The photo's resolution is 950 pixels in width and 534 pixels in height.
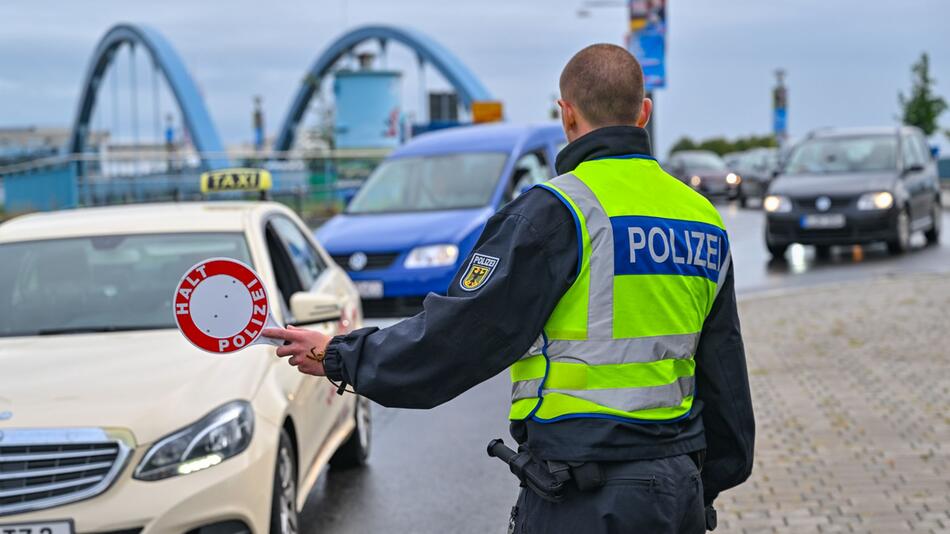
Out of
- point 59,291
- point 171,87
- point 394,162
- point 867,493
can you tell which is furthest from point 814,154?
point 171,87

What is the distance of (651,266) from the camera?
2.90 metres

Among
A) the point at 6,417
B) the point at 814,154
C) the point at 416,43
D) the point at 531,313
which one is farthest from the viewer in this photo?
the point at 416,43

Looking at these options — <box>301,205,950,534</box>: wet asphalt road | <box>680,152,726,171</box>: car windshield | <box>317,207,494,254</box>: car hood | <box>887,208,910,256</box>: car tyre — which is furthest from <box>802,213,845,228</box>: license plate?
<box>680,152,726,171</box>: car windshield

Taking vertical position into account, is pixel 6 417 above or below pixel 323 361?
below

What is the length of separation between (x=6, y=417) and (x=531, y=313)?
2544mm

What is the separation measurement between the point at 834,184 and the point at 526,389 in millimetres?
16333

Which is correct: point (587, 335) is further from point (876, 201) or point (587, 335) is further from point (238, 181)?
point (876, 201)

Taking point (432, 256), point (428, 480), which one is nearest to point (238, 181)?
point (428, 480)

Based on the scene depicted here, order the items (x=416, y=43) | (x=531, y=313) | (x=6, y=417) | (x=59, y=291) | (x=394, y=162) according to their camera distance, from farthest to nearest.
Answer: (x=416, y=43) < (x=394, y=162) < (x=59, y=291) < (x=6, y=417) < (x=531, y=313)

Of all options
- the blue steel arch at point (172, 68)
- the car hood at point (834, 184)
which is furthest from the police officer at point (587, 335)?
the blue steel arch at point (172, 68)

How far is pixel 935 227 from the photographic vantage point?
20.7 meters

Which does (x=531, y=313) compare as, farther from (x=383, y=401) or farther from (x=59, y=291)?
(x=59, y=291)

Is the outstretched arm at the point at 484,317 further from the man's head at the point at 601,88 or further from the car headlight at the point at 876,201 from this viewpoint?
the car headlight at the point at 876,201

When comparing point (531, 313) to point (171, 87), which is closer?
point (531, 313)
